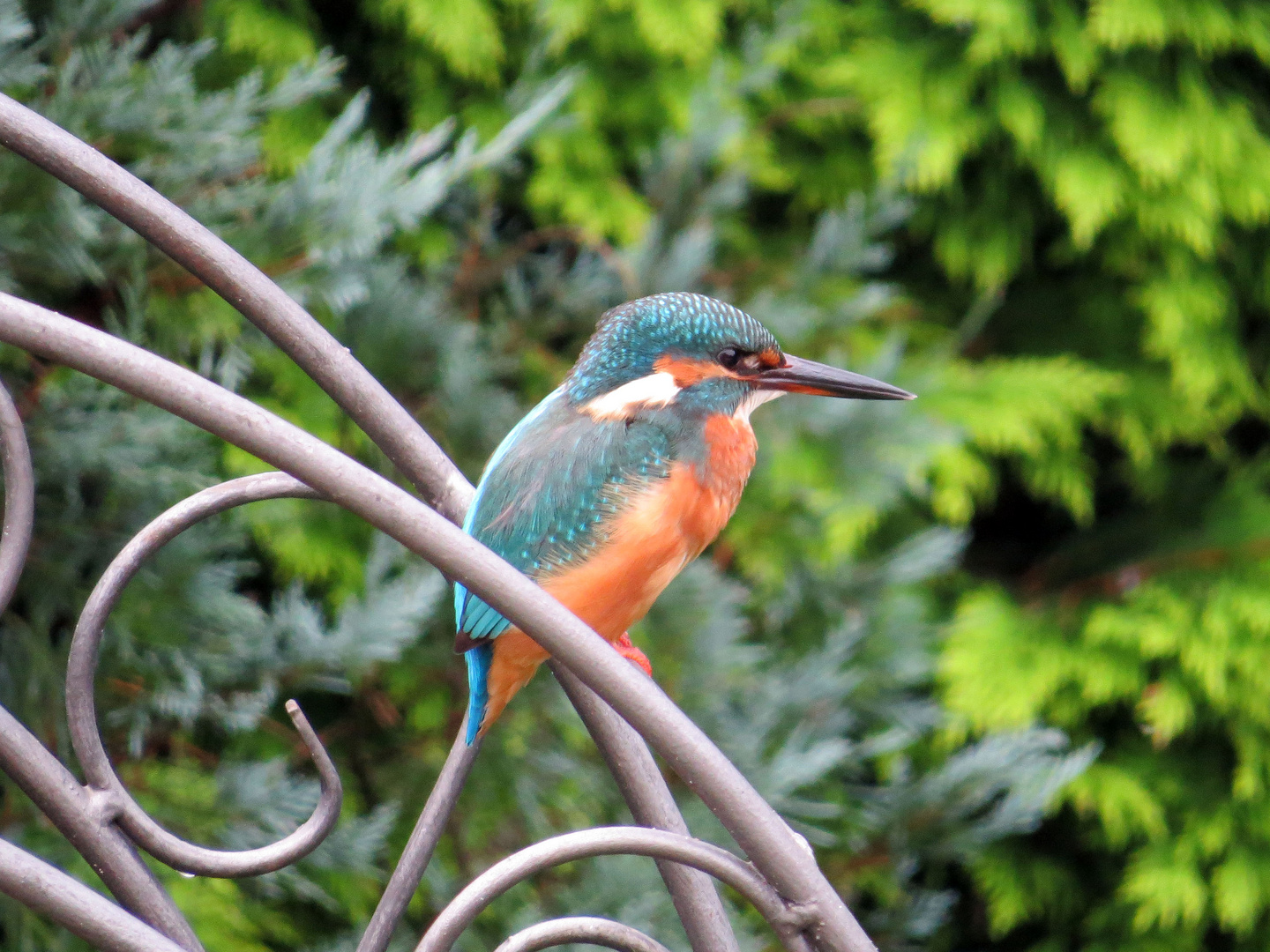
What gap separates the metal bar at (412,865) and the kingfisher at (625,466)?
89mm

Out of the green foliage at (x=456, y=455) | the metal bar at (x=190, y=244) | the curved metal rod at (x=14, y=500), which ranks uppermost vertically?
the metal bar at (x=190, y=244)

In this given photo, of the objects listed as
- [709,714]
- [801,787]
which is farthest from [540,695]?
[801,787]

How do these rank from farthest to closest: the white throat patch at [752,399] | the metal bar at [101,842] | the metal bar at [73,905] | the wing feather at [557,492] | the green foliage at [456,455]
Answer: the green foliage at [456,455], the white throat patch at [752,399], the wing feather at [557,492], the metal bar at [101,842], the metal bar at [73,905]

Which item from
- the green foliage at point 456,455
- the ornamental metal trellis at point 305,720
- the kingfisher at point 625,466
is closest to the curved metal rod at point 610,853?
the ornamental metal trellis at point 305,720

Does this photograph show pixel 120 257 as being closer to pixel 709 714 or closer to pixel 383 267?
pixel 383 267

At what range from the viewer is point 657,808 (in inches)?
33.3

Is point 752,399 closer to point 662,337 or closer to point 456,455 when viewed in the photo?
point 662,337

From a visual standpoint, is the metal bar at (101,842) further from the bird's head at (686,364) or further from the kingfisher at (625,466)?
the bird's head at (686,364)

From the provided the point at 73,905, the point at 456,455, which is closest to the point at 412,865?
the point at 73,905

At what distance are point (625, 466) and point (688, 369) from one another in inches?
5.0

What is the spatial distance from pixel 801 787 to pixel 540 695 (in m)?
0.51

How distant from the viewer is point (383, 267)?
1839mm

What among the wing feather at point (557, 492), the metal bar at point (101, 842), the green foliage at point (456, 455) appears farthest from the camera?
the green foliage at point (456, 455)

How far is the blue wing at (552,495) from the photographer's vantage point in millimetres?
969
